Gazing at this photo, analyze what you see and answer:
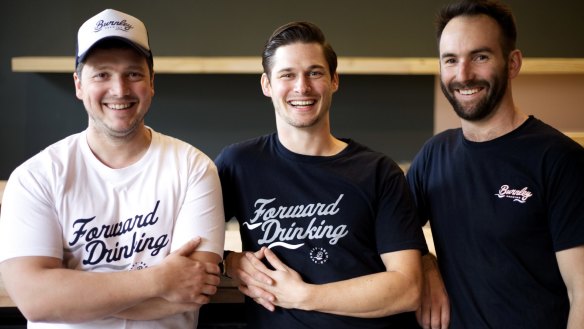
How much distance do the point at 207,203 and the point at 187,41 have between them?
7.16 feet

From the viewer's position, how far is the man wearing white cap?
153 cm

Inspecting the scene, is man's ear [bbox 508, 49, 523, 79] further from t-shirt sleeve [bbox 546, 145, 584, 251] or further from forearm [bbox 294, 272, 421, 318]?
forearm [bbox 294, 272, 421, 318]

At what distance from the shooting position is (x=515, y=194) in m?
1.72

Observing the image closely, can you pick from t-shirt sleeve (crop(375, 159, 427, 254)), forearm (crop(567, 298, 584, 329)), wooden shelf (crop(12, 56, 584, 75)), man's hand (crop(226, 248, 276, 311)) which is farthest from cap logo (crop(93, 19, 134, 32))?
wooden shelf (crop(12, 56, 584, 75))

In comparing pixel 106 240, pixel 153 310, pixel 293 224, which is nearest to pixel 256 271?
pixel 293 224

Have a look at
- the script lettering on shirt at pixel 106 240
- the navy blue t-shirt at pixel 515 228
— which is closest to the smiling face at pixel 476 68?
the navy blue t-shirt at pixel 515 228

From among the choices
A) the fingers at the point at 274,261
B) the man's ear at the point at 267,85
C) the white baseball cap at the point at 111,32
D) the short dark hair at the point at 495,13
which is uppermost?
the short dark hair at the point at 495,13

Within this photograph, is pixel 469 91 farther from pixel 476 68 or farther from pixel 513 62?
pixel 513 62

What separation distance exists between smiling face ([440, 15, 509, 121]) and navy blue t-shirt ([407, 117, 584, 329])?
11 centimetres

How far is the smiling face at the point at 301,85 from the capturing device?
5.86ft

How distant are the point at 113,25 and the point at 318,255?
80cm

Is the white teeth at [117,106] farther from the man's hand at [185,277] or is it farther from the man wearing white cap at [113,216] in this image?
the man's hand at [185,277]

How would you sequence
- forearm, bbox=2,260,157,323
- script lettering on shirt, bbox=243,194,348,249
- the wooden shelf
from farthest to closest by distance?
the wooden shelf
script lettering on shirt, bbox=243,194,348,249
forearm, bbox=2,260,157,323

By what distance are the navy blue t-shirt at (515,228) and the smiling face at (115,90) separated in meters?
0.90
